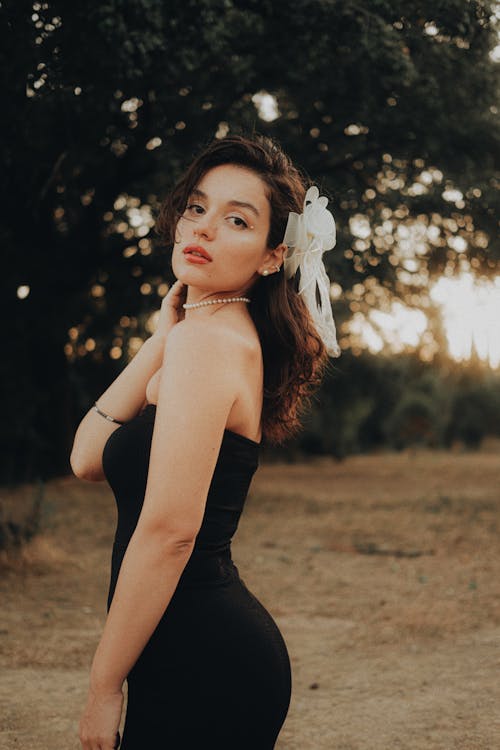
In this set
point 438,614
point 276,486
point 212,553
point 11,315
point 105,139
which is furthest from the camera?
point 276,486

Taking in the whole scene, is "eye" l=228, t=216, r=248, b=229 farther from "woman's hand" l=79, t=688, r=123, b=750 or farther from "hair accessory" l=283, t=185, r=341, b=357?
"woman's hand" l=79, t=688, r=123, b=750

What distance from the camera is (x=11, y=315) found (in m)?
12.4

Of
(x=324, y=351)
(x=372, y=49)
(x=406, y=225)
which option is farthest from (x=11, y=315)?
(x=324, y=351)

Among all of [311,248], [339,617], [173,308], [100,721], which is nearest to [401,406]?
[339,617]

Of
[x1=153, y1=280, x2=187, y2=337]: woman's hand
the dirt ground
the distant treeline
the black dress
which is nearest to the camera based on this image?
the black dress

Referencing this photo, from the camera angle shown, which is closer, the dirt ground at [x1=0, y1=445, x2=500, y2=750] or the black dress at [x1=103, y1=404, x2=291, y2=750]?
the black dress at [x1=103, y1=404, x2=291, y2=750]

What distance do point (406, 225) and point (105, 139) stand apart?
404 cm

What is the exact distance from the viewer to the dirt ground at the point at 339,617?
4.73 metres

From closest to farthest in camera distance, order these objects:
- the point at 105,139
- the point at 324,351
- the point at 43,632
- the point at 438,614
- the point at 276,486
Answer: the point at 324,351, the point at 43,632, the point at 438,614, the point at 105,139, the point at 276,486

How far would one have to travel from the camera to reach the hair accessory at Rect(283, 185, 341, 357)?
6.81 feet

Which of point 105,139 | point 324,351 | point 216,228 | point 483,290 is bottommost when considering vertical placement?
point 324,351

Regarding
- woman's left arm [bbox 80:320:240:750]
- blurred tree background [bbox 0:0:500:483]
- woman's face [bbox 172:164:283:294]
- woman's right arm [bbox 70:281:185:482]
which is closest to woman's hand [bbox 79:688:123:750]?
woman's left arm [bbox 80:320:240:750]

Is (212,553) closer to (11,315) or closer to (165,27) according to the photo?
(165,27)

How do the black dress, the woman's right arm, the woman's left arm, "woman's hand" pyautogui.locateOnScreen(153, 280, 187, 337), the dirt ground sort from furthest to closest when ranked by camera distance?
the dirt ground → "woman's hand" pyautogui.locateOnScreen(153, 280, 187, 337) → the woman's right arm → the black dress → the woman's left arm
